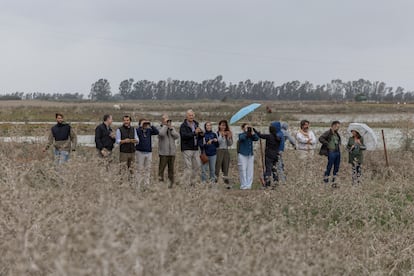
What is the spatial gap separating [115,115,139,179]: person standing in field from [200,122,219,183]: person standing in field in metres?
1.35

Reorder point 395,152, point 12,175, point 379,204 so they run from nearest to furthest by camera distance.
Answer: point 12,175 < point 379,204 < point 395,152

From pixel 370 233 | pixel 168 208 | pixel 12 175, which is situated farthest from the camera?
pixel 370 233

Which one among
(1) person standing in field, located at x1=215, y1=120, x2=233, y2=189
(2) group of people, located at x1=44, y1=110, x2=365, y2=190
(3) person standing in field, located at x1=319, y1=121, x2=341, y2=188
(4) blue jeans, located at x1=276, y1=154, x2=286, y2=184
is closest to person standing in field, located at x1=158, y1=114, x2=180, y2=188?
(2) group of people, located at x1=44, y1=110, x2=365, y2=190

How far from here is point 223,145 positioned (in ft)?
36.9

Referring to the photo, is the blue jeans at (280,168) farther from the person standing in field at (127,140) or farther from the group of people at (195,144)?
the person standing in field at (127,140)

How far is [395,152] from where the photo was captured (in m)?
16.2

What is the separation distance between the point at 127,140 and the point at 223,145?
1960 millimetres

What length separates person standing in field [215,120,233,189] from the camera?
1112 cm

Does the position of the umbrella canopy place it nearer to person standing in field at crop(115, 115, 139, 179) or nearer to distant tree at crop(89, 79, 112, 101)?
person standing in field at crop(115, 115, 139, 179)

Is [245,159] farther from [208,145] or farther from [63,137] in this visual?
[63,137]

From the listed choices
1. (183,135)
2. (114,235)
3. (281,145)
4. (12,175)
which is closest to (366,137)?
(281,145)

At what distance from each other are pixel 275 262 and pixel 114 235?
1137 millimetres

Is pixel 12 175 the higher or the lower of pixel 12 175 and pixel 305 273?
the higher

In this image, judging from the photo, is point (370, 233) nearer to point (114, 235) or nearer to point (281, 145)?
point (114, 235)
